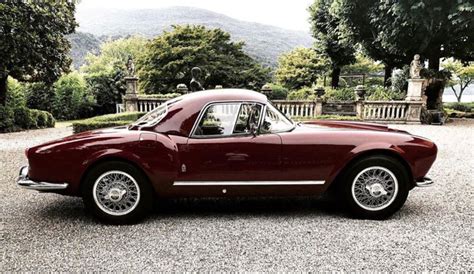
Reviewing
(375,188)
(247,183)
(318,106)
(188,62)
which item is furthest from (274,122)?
(188,62)

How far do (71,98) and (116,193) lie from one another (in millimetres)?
18615

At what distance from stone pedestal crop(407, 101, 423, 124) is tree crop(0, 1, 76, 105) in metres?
13.3

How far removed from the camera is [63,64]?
14.0 metres

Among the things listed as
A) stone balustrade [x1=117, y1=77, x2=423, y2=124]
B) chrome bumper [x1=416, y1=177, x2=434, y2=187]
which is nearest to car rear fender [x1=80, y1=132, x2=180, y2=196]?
chrome bumper [x1=416, y1=177, x2=434, y2=187]

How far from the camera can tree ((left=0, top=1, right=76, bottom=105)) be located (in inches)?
454

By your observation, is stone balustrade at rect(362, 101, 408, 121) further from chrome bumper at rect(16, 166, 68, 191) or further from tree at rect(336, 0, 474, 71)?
chrome bumper at rect(16, 166, 68, 191)

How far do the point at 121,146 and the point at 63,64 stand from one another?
12.5m

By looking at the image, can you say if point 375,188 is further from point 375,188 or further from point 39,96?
point 39,96

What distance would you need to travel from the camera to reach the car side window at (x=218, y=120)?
356 centimetres

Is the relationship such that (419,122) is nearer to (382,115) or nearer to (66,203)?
(382,115)

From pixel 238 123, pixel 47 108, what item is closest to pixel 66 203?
pixel 238 123

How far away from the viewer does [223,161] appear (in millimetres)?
3473

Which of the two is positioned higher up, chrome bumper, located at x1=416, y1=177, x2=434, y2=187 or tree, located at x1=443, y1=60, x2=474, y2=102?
tree, located at x1=443, y1=60, x2=474, y2=102

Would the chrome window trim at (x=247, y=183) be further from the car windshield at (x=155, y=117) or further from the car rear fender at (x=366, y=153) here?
the car windshield at (x=155, y=117)
